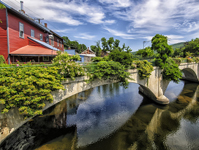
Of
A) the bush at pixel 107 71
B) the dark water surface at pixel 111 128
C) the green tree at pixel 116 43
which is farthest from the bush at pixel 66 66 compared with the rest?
the green tree at pixel 116 43

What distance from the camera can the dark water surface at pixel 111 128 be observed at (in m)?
9.41

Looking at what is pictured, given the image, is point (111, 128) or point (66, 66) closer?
point (66, 66)

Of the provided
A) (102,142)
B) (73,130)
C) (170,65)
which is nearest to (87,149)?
(102,142)

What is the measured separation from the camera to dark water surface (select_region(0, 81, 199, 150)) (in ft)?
30.9

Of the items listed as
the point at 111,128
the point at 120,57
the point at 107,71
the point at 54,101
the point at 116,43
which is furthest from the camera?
the point at 116,43

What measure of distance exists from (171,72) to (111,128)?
37.7 ft

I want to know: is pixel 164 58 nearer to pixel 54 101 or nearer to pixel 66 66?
pixel 66 66

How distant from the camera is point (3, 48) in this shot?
1323 cm

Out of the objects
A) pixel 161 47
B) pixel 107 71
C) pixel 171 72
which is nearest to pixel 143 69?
pixel 161 47

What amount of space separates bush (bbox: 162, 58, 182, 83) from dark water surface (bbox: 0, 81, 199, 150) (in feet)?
13.7

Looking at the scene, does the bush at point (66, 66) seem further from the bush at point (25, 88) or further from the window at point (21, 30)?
the window at point (21, 30)

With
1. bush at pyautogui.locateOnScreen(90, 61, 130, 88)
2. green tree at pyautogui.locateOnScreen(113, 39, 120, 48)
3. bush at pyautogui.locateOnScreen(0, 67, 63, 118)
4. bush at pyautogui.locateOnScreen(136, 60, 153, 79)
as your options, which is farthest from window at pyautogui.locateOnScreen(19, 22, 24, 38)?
green tree at pyautogui.locateOnScreen(113, 39, 120, 48)

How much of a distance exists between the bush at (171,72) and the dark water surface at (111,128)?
4.17m

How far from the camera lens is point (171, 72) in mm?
16156
